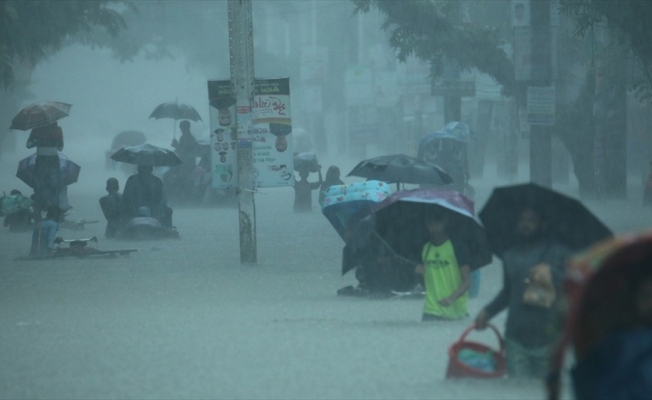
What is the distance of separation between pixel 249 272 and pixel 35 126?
25.7ft

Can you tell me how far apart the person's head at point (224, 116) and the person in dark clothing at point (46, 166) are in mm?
6261

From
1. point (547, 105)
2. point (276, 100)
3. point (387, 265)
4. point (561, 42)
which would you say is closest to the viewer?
point (387, 265)

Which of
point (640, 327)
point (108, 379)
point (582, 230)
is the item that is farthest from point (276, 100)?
point (640, 327)

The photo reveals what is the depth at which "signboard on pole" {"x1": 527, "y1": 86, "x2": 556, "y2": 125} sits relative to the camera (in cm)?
2066

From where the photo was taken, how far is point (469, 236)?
364 inches

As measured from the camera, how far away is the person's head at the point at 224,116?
49.8 ft

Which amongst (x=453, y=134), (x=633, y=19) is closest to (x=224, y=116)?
(x=633, y=19)

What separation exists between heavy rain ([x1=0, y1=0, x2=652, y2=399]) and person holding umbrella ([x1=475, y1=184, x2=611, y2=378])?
0.04 ft

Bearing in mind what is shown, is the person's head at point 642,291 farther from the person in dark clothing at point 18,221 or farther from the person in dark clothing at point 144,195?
the person in dark clothing at point 18,221

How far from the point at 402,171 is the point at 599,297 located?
1053cm

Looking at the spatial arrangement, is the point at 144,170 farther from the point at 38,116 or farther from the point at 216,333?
the point at 216,333

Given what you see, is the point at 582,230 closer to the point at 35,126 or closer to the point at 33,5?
the point at 35,126

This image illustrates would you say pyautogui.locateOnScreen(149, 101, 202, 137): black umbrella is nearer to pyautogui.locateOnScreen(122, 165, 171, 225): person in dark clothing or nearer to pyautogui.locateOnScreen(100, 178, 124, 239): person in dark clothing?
pyautogui.locateOnScreen(122, 165, 171, 225): person in dark clothing

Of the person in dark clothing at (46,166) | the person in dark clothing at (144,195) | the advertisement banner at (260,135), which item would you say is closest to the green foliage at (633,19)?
the advertisement banner at (260,135)
